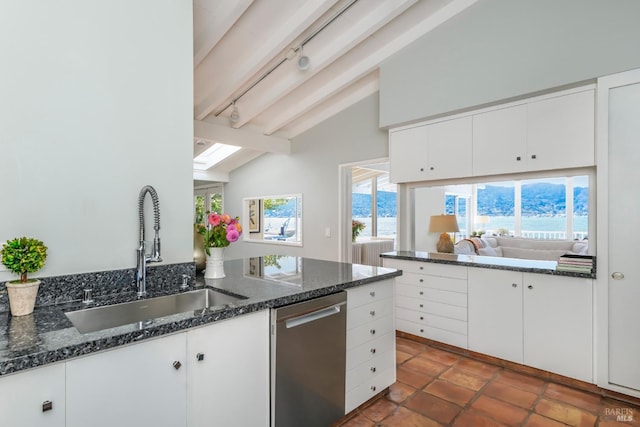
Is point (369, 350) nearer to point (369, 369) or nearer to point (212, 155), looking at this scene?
point (369, 369)

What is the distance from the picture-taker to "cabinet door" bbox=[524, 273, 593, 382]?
2461 millimetres

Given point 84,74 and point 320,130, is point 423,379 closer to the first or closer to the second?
point 84,74

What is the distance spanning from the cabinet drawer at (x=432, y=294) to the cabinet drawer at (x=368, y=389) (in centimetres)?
111

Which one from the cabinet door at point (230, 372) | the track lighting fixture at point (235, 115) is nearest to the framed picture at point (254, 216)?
the track lighting fixture at point (235, 115)

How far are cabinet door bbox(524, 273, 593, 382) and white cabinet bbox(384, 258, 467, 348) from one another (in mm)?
534

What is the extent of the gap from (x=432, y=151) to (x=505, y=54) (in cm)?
104

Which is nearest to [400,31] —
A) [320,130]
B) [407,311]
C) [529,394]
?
[320,130]

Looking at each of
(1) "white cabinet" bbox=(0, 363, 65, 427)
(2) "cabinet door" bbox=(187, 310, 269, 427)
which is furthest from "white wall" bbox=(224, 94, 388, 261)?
(1) "white cabinet" bbox=(0, 363, 65, 427)

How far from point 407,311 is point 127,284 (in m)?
2.68

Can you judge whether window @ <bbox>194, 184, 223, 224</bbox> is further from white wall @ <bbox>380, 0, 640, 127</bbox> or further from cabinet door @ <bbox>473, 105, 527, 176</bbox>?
cabinet door @ <bbox>473, 105, 527, 176</bbox>

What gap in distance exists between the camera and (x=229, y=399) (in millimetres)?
1454

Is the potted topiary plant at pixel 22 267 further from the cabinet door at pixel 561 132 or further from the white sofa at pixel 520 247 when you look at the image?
the white sofa at pixel 520 247

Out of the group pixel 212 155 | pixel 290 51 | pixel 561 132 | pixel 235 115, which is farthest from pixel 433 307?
pixel 212 155

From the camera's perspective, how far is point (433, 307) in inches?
130
